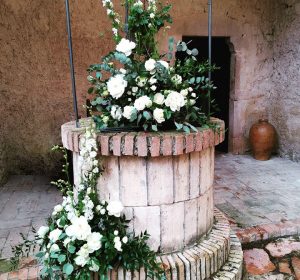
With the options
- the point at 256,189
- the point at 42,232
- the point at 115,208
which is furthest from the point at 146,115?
the point at 256,189

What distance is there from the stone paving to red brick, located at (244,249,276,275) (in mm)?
1848

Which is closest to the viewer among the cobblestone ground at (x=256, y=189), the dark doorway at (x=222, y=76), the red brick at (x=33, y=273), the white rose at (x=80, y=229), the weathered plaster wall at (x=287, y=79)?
the white rose at (x=80, y=229)

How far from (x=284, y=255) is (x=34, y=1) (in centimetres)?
425

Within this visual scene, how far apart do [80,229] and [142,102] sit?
733 mm

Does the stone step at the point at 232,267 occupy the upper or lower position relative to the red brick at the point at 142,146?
lower

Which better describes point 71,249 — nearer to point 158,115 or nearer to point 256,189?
point 158,115

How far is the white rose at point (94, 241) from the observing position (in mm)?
1574

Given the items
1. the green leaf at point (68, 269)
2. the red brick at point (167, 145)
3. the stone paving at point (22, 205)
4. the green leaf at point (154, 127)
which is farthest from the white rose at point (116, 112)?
the stone paving at point (22, 205)

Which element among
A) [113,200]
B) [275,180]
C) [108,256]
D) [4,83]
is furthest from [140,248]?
[4,83]

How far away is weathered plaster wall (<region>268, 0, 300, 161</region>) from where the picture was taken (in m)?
4.99

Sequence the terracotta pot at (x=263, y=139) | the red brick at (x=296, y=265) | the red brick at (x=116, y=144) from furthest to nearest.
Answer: the terracotta pot at (x=263, y=139), the red brick at (x=296, y=265), the red brick at (x=116, y=144)

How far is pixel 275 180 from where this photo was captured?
424 cm

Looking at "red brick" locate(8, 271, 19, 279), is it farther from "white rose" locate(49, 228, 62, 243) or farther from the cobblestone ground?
the cobblestone ground

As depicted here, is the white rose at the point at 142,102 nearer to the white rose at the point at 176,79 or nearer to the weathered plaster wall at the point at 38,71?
the white rose at the point at 176,79
